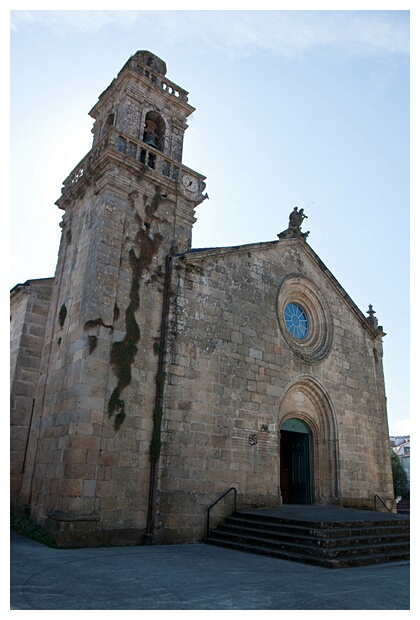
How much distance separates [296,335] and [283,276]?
1.98 metres

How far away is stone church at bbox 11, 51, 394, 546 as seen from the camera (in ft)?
33.0

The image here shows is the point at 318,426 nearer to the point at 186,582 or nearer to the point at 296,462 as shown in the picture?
the point at 296,462

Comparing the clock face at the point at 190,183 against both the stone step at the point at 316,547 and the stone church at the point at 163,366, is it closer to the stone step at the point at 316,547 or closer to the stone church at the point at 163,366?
the stone church at the point at 163,366

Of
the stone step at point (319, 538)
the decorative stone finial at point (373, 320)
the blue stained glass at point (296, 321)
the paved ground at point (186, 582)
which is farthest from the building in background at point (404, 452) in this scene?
the paved ground at point (186, 582)

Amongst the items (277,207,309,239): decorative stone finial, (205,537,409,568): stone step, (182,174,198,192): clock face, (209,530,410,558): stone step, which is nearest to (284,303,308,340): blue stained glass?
(277,207,309,239): decorative stone finial

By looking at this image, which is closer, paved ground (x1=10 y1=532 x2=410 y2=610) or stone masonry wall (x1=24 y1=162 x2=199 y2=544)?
paved ground (x1=10 y1=532 x2=410 y2=610)

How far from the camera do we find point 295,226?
16.6 m

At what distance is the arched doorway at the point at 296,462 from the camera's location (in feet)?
47.6

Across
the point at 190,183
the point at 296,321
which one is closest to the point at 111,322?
the point at 190,183

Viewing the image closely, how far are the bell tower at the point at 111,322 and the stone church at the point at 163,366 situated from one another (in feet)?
0.12

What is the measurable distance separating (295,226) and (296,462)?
793cm

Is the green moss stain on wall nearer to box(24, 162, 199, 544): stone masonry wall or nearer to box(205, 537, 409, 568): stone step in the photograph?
box(24, 162, 199, 544): stone masonry wall

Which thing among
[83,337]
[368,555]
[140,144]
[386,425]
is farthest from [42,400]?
[386,425]

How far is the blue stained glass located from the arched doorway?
2.80 metres
